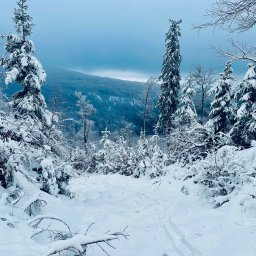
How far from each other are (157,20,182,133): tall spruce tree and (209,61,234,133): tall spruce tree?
9.87m

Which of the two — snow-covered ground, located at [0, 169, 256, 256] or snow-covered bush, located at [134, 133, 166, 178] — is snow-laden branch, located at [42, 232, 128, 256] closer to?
snow-covered ground, located at [0, 169, 256, 256]

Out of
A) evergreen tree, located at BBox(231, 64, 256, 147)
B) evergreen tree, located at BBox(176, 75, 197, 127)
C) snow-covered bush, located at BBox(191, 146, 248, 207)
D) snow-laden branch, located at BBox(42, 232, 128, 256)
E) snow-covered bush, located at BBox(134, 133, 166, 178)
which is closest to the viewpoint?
snow-laden branch, located at BBox(42, 232, 128, 256)

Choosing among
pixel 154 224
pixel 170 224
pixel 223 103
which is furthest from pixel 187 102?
pixel 170 224

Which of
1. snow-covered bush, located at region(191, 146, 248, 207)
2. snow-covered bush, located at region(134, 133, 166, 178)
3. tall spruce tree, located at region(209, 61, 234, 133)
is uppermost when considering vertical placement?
tall spruce tree, located at region(209, 61, 234, 133)

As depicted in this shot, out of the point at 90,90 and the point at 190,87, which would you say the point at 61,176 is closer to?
the point at 190,87

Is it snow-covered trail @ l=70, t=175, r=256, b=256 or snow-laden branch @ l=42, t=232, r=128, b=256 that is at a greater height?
snow-laden branch @ l=42, t=232, r=128, b=256

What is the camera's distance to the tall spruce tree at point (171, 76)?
112 feet

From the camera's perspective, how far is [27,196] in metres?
→ 8.62

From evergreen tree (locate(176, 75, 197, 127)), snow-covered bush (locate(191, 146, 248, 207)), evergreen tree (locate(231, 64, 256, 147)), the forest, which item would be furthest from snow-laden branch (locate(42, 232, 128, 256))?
evergreen tree (locate(176, 75, 197, 127))

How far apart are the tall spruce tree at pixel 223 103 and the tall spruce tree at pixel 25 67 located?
12074mm

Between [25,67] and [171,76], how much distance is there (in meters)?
20.4

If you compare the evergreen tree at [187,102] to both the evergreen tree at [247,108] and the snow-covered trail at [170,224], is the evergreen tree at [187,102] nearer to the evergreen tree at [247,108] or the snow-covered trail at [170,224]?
the evergreen tree at [247,108]

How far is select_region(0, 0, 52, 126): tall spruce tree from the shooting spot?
1592 centimetres

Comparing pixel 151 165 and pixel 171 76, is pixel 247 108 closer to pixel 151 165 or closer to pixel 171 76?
pixel 151 165
